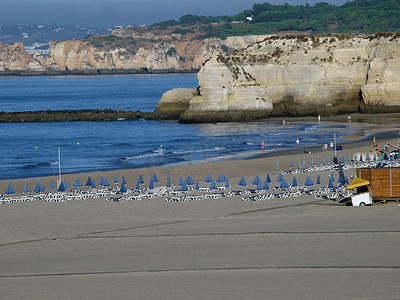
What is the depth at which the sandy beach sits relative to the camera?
52.3 feet

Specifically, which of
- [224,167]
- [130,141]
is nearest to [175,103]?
[130,141]

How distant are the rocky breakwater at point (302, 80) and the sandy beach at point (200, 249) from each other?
43.7 metres

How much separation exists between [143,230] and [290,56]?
186ft

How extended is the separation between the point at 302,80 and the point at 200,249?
56.7m

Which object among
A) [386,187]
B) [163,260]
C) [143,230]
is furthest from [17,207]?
[386,187]

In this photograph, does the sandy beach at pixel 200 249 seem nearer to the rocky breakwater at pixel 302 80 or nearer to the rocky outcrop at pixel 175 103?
the rocky breakwater at pixel 302 80

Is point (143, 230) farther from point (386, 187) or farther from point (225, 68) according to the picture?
point (225, 68)

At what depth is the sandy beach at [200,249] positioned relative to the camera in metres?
15.9

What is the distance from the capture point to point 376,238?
2023 centimetres

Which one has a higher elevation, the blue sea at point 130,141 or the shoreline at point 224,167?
the shoreline at point 224,167

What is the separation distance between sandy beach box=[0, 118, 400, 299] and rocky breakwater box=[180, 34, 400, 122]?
143 feet

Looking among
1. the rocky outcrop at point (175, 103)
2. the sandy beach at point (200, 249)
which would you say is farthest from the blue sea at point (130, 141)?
the sandy beach at point (200, 249)

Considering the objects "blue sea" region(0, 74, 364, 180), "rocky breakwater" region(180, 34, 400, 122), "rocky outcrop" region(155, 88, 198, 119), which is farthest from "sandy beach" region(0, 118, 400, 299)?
"rocky outcrop" region(155, 88, 198, 119)

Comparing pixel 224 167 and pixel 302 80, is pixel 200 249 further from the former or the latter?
pixel 302 80
